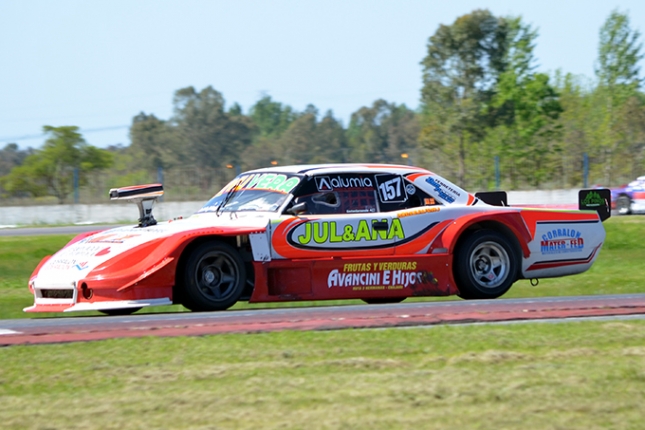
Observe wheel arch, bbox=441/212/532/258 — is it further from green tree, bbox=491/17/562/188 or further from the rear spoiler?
green tree, bbox=491/17/562/188

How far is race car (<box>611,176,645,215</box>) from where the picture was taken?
88.2 feet

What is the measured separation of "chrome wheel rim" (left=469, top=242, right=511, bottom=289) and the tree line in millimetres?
17264

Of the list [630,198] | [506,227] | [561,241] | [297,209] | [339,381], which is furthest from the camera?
[630,198]

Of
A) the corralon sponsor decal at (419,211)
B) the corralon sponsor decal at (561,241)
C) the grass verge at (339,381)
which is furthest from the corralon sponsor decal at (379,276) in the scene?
the grass verge at (339,381)

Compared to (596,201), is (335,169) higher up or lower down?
higher up

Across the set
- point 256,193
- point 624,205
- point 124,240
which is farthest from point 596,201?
point 624,205

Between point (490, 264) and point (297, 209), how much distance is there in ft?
7.34

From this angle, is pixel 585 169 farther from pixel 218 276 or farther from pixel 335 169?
pixel 218 276

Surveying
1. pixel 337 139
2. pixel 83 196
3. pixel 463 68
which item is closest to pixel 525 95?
pixel 463 68

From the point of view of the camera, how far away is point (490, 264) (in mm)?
9445

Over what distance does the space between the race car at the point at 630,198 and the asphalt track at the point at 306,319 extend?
19.7m

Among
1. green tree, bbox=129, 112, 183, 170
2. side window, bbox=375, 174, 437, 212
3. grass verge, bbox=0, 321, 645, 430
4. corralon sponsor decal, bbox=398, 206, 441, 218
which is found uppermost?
green tree, bbox=129, 112, 183, 170

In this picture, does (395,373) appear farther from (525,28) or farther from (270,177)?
(525,28)

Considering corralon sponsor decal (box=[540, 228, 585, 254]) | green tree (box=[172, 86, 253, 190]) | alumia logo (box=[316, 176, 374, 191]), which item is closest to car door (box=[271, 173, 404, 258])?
alumia logo (box=[316, 176, 374, 191])
